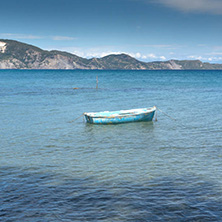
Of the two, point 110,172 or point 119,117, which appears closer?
point 110,172

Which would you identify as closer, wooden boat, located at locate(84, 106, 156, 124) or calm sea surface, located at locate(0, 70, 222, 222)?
calm sea surface, located at locate(0, 70, 222, 222)

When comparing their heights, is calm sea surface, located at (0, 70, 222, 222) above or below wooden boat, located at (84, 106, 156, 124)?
below

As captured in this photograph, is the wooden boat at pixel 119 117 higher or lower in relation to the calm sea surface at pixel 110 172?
higher

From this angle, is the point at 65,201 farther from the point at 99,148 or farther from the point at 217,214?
the point at 99,148

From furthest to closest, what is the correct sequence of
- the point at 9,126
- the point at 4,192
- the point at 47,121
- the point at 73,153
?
the point at 47,121
the point at 9,126
the point at 73,153
the point at 4,192

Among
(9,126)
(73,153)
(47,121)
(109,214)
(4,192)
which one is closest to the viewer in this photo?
(109,214)

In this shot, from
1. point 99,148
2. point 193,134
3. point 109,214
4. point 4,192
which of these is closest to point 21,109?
point 99,148

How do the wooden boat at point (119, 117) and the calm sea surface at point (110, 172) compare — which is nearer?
the calm sea surface at point (110, 172)

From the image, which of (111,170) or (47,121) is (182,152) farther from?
(47,121)

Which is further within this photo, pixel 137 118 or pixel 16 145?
pixel 137 118

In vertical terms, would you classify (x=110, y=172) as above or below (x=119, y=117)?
below

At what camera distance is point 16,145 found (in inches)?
871

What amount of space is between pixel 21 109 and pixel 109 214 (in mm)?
31400

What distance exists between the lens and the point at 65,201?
12.8 m
